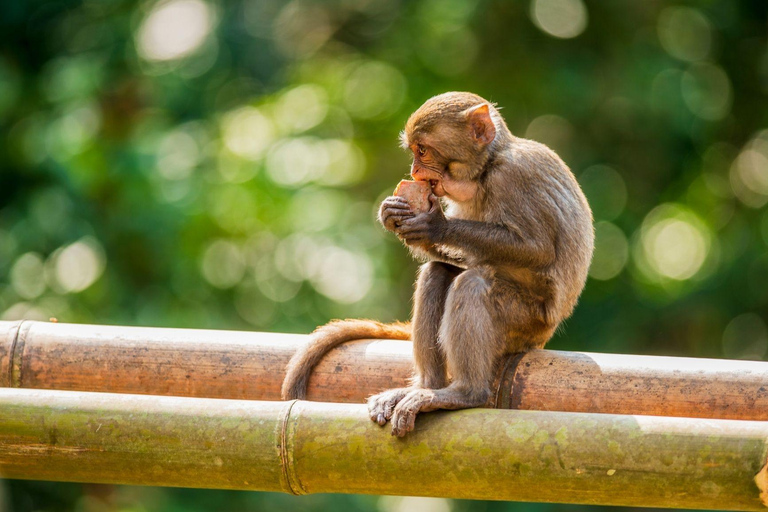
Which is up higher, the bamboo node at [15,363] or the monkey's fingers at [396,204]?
the monkey's fingers at [396,204]

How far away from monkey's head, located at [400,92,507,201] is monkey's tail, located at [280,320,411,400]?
814 millimetres

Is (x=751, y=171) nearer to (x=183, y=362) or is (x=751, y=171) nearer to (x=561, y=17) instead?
(x=561, y=17)

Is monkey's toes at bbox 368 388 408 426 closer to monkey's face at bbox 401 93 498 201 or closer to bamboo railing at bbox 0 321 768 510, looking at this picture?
bamboo railing at bbox 0 321 768 510

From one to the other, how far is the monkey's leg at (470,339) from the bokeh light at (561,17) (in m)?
7.65

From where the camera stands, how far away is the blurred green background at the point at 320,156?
8.96m

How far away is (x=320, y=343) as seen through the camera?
472 centimetres

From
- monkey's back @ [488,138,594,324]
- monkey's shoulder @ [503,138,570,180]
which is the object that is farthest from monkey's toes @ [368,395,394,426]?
monkey's shoulder @ [503,138,570,180]

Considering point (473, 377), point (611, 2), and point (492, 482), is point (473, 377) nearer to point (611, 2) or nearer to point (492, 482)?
point (492, 482)

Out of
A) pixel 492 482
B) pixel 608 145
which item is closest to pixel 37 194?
pixel 608 145

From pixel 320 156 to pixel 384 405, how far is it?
222 inches

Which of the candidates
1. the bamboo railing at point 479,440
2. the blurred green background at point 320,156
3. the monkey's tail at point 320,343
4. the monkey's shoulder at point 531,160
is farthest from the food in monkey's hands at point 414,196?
the blurred green background at point 320,156

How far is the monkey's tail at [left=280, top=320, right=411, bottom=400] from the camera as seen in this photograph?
15.1ft

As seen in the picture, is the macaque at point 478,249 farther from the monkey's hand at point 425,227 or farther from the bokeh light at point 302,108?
the bokeh light at point 302,108

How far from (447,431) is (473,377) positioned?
64 centimetres
